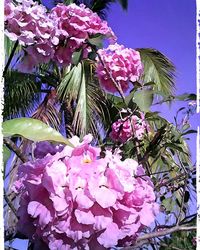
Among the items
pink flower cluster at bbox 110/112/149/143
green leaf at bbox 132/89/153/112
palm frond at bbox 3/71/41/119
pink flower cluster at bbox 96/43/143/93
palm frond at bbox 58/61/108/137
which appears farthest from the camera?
palm frond at bbox 3/71/41/119

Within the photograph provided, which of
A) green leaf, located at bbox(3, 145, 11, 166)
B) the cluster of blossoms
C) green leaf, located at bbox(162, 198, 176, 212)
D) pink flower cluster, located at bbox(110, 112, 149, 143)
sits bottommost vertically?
green leaf, located at bbox(162, 198, 176, 212)

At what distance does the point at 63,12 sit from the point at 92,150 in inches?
14.9

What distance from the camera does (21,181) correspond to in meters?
0.58

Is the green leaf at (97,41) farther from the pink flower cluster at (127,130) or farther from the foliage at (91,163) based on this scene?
the pink flower cluster at (127,130)

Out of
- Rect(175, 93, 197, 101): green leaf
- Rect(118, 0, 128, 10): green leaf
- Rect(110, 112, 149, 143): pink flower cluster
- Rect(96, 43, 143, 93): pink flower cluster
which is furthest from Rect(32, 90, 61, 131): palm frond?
Rect(175, 93, 197, 101): green leaf

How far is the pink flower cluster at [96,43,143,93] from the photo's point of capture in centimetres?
112

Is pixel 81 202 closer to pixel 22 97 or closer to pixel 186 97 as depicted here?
pixel 186 97

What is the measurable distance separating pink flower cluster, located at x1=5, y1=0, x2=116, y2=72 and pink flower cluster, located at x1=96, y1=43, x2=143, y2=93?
0.16 metres

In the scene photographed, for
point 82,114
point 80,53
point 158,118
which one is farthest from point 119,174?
point 82,114

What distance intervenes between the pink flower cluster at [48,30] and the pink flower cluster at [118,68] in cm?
16

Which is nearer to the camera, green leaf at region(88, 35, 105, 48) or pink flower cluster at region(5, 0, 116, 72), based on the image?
pink flower cluster at region(5, 0, 116, 72)

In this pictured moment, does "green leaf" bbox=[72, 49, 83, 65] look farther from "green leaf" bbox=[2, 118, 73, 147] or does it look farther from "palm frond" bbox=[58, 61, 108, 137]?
"palm frond" bbox=[58, 61, 108, 137]

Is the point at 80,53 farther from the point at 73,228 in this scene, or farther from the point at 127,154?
the point at 73,228

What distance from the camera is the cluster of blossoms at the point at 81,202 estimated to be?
519 mm
